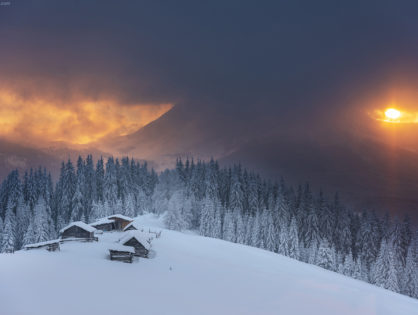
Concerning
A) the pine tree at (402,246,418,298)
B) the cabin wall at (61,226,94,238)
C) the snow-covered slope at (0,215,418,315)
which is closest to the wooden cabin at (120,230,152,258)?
the snow-covered slope at (0,215,418,315)

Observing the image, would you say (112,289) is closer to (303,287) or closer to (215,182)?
(303,287)

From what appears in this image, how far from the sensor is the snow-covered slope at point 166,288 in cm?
2155

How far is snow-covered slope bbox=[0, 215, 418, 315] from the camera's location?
2155 cm

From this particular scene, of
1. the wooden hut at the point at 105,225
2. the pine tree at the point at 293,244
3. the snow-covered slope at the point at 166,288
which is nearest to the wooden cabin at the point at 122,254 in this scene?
the snow-covered slope at the point at 166,288

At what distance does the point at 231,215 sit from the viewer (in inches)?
3632

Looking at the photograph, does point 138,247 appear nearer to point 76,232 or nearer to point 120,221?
point 76,232

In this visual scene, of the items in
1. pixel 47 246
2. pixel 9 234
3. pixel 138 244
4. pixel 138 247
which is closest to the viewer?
pixel 47 246

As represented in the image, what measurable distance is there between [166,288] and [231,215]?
66.4m

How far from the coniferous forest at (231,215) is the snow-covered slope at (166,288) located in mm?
37711

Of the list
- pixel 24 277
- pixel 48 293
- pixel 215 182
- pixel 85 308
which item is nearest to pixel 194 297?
pixel 85 308

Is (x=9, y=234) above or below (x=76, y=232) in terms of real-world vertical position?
below

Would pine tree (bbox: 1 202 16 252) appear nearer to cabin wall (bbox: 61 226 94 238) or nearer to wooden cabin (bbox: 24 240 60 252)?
cabin wall (bbox: 61 226 94 238)

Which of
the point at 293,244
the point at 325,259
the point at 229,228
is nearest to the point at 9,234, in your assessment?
the point at 229,228

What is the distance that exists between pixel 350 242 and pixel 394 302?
66.2m
